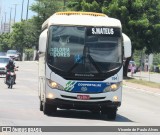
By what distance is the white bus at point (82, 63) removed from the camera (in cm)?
1753

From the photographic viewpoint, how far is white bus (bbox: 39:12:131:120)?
1753 cm

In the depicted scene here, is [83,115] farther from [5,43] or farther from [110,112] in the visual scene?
[5,43]

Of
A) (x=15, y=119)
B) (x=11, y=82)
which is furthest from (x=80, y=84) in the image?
(x=11, y=82)

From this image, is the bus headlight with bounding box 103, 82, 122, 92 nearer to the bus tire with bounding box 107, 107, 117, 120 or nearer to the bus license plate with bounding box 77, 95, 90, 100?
the bus license plate with bounding box 77, 95, 90, 100

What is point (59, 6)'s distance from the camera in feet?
342

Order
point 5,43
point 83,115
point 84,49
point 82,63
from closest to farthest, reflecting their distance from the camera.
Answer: point 82,63, point 84,49, point 83,115, point 5,43

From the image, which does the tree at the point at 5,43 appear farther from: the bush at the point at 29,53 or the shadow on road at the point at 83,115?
the shadow on road at the point at 83,115

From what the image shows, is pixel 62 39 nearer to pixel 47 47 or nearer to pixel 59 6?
pixel 47 47

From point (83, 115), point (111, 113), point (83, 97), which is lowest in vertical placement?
point (83, 115)

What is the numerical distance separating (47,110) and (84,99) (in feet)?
4.66

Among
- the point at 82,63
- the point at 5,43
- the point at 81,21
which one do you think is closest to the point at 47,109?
the point at 82,63

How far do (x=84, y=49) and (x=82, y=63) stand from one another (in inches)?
17.7

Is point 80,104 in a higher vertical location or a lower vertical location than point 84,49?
lower

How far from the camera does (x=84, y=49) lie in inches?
Result: 703
